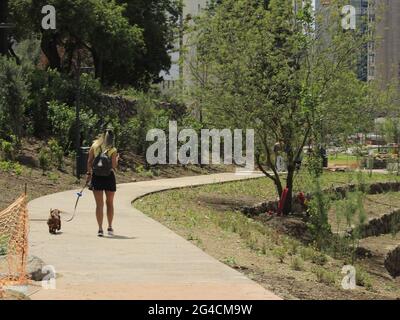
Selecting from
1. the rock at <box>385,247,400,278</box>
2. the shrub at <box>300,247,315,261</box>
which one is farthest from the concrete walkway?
the rock at <box>385,247,400,278</box>

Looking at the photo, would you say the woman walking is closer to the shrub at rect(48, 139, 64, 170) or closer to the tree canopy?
the shrub at rect(48, 139, 64, 170)

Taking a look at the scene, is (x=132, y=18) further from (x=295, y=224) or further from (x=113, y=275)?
(x=113, y=275)

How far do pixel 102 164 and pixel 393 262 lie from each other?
30.7 feet

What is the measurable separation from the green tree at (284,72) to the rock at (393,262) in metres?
3.23

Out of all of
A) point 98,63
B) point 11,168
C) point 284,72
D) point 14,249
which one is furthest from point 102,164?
point 98,63

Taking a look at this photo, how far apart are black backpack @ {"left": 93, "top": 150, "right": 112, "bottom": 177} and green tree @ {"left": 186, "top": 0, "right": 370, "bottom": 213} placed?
293 inches

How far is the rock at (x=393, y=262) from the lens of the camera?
1785 cm

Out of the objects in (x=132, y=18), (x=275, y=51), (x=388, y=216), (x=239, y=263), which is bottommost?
(x=388, y=216)

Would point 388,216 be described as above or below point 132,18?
below

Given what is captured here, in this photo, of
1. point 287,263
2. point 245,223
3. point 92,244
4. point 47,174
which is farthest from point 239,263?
point 47,174

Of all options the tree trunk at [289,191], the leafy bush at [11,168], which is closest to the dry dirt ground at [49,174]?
the leafy bush at [11,168]

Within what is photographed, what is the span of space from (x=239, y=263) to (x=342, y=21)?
1017cm

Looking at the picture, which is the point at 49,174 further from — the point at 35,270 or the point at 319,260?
the point at 35,270

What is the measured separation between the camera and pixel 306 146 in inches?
815
